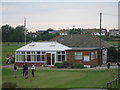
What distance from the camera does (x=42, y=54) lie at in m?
38.0

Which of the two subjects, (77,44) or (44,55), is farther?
(77,44)

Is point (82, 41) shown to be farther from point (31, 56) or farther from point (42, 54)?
point (31, 56)

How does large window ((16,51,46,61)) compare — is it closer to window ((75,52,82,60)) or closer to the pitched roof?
the pitched roof

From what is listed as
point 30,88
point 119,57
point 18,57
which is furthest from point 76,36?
point 30,88

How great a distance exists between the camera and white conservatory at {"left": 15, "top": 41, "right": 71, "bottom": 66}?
37.7 m

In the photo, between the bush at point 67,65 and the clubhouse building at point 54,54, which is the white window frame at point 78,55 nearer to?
the clubhouse building at point 54,54

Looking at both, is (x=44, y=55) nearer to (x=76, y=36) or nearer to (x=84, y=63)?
(x=84, y=63)

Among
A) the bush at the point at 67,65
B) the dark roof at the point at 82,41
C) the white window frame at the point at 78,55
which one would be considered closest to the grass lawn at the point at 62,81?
the bush at the point at 67,65

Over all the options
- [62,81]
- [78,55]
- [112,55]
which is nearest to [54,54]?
[78,55]

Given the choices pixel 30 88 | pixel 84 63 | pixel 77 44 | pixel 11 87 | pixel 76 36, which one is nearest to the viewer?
pixel 11 87

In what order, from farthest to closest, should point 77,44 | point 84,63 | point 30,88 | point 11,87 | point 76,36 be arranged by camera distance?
point 76,36 < point 77,44 < point 84,63 < point 30,88 < point 11,87

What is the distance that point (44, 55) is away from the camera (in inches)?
1492

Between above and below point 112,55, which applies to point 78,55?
above

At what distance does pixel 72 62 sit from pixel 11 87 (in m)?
20.0
